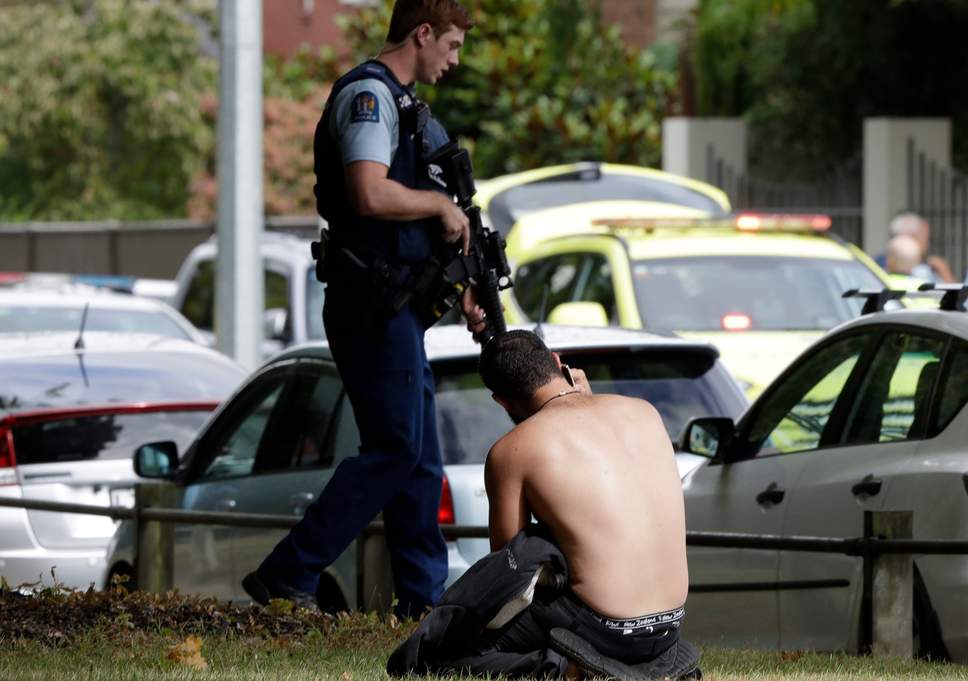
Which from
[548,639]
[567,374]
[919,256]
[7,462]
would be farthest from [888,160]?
[548,639]

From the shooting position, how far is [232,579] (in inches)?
344

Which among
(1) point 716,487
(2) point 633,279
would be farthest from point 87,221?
(1) point 716,487

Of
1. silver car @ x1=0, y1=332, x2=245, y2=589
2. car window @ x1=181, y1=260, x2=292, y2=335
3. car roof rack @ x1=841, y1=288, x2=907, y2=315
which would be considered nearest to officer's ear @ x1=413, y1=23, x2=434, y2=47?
car roof rack @ x1=841, y1=288, x2=907, y2=315

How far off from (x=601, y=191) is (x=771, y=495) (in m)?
10.5

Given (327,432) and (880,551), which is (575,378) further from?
(327,432)

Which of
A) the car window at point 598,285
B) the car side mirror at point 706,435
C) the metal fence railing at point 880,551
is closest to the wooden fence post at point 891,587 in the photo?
the metal fence railing at point 880,551

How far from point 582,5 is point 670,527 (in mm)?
20607

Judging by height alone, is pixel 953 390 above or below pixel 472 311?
below

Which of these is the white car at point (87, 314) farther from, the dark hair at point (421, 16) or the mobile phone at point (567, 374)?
the mobile phone at point (567, 374)

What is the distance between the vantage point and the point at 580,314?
11.2 metres

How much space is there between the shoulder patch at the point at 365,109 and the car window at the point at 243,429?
94.7 inches

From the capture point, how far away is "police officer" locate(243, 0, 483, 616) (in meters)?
6.61

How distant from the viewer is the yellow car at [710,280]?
11.5 meters

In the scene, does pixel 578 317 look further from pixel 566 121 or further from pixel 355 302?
pixel 566 121
